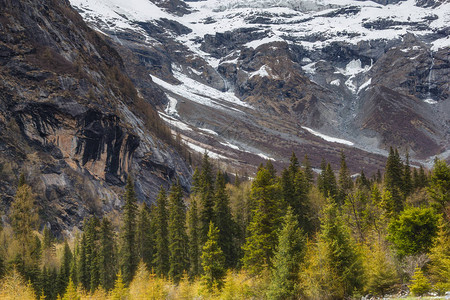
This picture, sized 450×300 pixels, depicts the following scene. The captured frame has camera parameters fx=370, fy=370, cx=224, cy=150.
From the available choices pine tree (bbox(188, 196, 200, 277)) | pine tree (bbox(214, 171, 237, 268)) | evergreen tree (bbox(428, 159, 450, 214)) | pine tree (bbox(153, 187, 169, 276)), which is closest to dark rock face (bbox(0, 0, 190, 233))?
pine tree (bbox(153, 187, 169, 276))

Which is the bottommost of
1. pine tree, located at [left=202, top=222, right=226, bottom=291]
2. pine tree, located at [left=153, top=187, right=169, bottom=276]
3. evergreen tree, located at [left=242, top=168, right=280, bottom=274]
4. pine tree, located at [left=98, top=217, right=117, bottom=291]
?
pine tree, located at [left=98, top=217, right=117, bottom=291]

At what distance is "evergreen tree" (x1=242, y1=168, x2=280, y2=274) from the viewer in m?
29.6

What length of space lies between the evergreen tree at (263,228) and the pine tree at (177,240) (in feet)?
Answer: 42.9

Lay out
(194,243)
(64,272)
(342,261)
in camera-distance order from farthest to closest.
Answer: (64,272) → (194,243) → (342,261)

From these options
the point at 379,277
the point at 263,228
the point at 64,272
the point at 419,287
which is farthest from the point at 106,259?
the point at 419,287

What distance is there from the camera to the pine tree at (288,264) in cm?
2366

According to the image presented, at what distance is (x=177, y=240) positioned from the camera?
140 feet

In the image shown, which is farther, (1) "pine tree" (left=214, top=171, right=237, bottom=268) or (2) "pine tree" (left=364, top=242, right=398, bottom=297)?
(1) "pine tree" (left=214, top=171, right=237, bottom=268)

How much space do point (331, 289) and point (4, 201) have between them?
216 feet

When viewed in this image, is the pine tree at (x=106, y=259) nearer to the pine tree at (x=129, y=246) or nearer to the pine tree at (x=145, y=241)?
the pine tree at (x=145, y=241)

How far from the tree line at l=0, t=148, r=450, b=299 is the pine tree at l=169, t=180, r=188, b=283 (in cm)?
12

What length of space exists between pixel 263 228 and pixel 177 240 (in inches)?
616

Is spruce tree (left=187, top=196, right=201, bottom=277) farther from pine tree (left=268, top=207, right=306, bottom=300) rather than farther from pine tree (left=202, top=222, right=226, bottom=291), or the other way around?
pine tree (left=268, top=207, right=306, bottom=300)

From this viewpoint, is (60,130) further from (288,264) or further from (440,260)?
(440,260)
